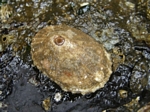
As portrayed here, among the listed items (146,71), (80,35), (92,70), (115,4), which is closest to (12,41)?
(80,35)

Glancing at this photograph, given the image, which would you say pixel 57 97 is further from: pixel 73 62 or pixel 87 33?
pixel 87 33

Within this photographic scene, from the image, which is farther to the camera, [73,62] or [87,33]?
[87,33]

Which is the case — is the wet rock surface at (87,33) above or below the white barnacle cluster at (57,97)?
above

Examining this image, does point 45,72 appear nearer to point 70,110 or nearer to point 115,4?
point 70,110

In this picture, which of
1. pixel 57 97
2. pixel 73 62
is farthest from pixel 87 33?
pixel 57 97

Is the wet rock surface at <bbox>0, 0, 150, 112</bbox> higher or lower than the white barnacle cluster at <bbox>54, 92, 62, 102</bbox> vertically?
higher
